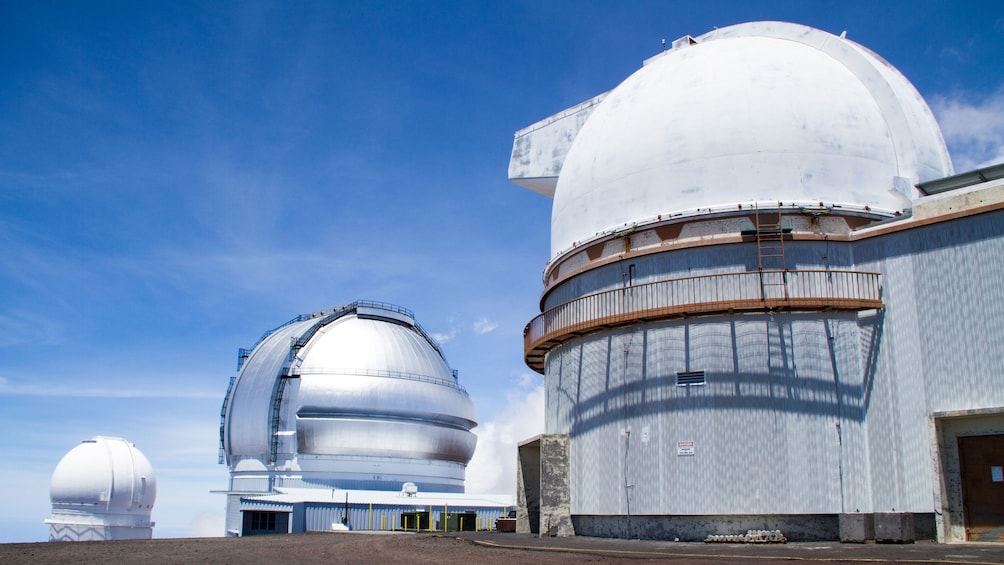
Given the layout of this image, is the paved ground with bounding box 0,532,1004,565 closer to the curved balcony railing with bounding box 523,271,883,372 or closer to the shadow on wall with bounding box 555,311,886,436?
the shadow on wall with bounding box 555,311,886,436

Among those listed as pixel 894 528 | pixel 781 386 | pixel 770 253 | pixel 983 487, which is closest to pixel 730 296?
pixel 770 253

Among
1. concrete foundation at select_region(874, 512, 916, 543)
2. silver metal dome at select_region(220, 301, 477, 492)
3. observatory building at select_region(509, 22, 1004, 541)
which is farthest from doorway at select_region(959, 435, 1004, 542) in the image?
silver metal dome at select_region(220, 301, 477, 492)

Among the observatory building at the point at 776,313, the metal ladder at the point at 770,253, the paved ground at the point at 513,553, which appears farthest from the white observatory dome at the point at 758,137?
the paved ground at the point at 513,553

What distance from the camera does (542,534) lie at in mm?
19141

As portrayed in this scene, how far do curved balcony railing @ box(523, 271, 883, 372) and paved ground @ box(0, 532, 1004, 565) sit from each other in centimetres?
454

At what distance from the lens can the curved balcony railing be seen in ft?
54.7

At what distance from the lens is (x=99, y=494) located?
4391cm

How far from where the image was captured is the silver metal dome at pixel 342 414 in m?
39.7

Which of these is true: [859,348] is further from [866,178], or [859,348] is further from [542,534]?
[542,534]

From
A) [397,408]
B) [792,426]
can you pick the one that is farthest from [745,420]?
[397,408]

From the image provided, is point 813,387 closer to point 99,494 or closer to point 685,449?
point 685,449

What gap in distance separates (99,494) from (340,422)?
14.5 m

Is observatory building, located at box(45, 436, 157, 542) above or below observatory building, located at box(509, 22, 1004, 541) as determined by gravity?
below

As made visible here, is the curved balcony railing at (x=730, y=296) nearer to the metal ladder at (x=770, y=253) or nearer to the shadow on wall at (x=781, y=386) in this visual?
the metal ladder at (x=770, y=253)
